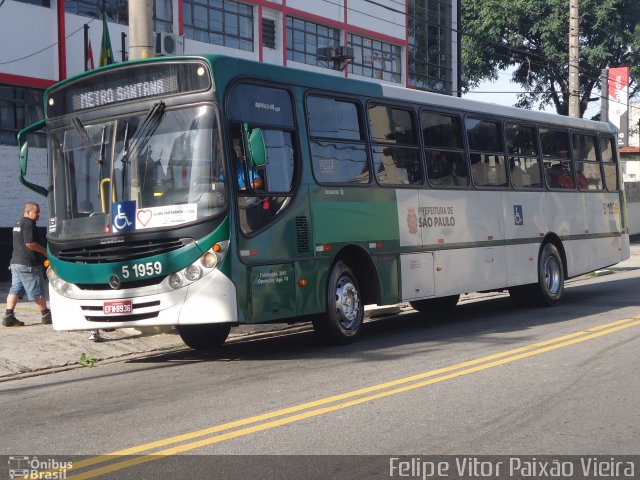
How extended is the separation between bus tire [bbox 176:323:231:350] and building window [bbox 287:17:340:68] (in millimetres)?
20192

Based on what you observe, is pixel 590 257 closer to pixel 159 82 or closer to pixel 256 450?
pixel 159 82

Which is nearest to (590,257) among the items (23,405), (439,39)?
(23,405)

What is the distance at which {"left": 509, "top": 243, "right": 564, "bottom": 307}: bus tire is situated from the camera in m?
16.7

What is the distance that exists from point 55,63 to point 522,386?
1750 cm

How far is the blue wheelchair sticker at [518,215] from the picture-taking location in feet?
52.6

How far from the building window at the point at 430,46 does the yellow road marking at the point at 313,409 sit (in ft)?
92.8

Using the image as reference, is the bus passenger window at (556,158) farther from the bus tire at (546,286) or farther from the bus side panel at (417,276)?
the bus side panel at (417,276)

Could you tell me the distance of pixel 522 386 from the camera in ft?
28.8

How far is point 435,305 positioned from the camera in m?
17.2

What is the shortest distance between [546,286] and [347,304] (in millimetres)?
5895

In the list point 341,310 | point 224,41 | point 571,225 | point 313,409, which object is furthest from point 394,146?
point 224,41

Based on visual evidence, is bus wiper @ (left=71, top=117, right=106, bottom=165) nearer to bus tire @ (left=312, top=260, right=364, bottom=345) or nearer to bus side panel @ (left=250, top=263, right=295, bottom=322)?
bus side panel @ (left=250, top=263, right=295, bottom=322)

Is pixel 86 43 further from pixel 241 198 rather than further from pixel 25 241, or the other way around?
pixel 241 198

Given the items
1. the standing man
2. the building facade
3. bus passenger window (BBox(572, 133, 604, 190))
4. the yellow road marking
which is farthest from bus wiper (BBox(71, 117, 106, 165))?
bus passenger window (BBox(572, 133, 604, 190))
